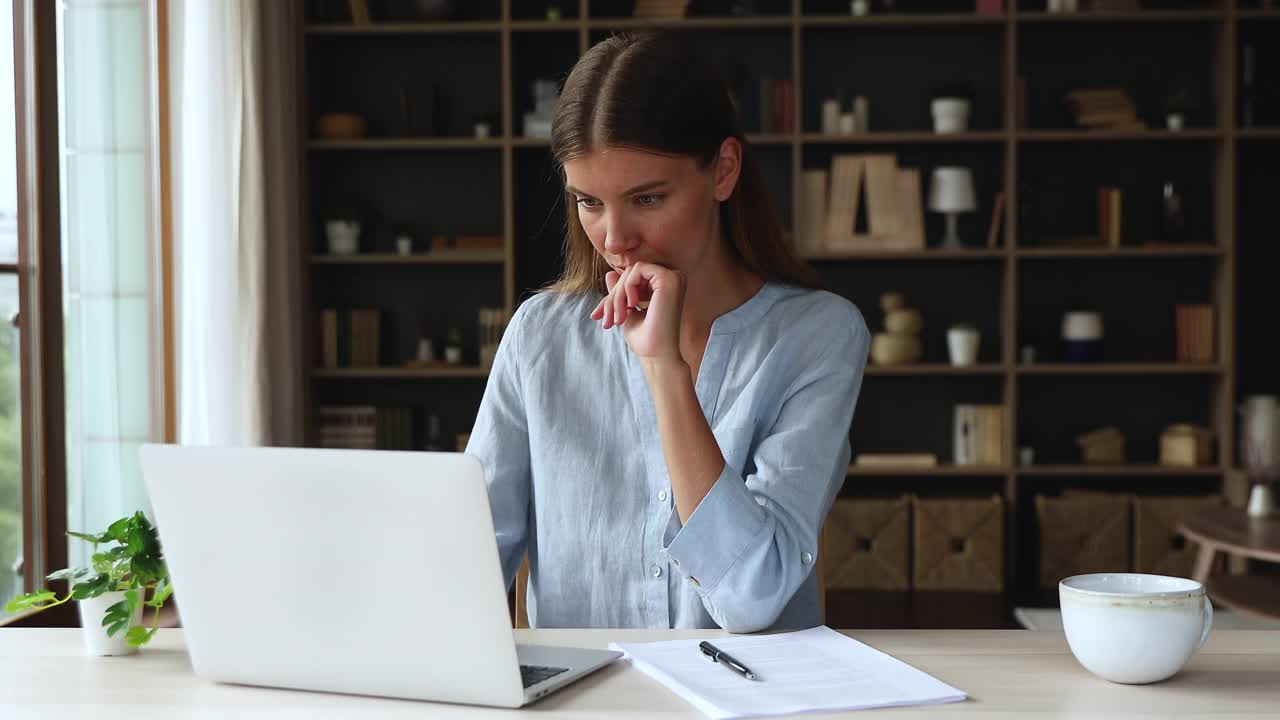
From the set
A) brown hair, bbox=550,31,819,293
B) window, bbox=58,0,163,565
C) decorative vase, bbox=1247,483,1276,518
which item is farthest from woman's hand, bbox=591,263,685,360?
decorative vase, bbox=1247,483,1276,518

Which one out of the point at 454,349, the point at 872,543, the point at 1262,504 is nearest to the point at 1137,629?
the point at 1262,504

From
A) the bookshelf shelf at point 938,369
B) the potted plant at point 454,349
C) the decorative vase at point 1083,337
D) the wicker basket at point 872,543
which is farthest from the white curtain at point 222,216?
the decorative vase at point 1083,337

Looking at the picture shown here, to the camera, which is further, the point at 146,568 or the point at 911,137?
the point at 911,137

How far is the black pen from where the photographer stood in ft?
3.40

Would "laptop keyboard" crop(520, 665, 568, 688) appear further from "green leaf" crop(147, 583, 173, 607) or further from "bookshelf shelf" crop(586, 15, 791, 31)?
"bookshelf shelf" crop(586, 15, 791, 31)

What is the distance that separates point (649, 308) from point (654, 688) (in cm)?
46

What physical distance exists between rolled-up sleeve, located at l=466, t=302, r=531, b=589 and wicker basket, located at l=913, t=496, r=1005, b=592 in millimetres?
2874

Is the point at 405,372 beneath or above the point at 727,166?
beneath

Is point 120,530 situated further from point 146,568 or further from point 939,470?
point 939,470

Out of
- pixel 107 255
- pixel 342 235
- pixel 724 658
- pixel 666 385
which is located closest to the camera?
pixel 724 658

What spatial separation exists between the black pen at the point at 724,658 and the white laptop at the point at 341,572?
5.0 inches

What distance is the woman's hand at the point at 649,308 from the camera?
1317 mm

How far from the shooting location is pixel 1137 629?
99 cm

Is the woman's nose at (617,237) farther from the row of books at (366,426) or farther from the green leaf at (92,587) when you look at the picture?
the row of books at (366,426)
